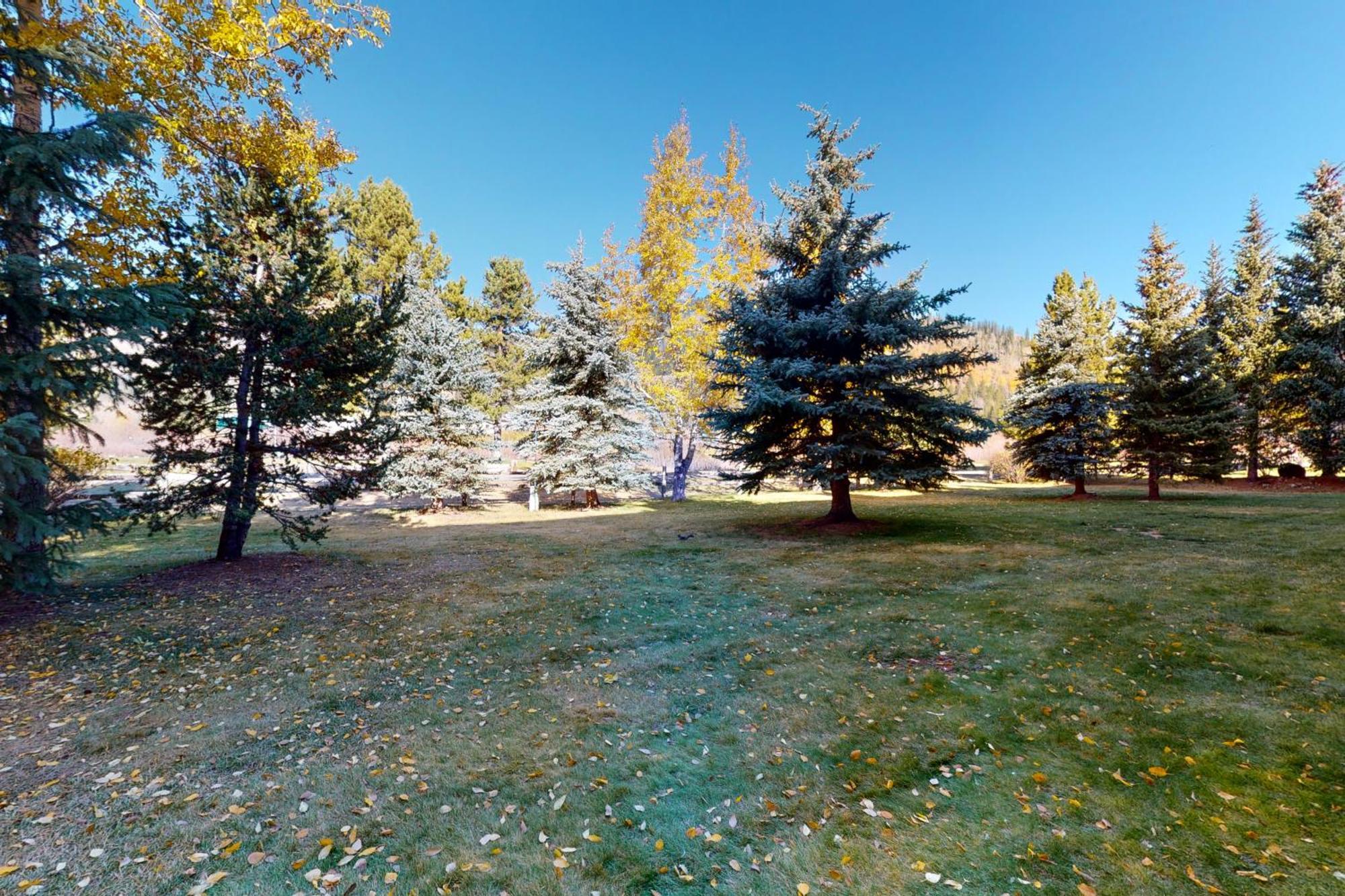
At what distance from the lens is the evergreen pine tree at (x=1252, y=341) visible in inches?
912

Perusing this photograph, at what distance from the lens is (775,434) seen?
1343cm

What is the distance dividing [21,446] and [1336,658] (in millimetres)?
12563

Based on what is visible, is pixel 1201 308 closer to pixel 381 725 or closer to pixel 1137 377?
pixel 1137 377

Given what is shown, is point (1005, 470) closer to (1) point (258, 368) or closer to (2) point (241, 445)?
(1) point (258, 368)

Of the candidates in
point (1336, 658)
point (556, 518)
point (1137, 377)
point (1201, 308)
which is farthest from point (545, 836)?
point (1201, 308)

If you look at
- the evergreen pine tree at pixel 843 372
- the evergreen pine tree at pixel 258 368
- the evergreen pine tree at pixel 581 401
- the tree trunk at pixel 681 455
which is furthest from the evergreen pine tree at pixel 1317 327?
the evergreen pine tree at pixel 258 368

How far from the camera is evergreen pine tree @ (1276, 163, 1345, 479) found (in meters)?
19.4

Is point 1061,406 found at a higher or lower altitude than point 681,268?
lower

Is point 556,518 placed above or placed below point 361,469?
below

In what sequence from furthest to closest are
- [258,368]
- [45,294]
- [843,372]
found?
[843,372], [258,368], [45,294]

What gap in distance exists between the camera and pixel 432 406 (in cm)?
1923

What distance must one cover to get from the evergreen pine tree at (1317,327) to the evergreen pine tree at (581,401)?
25.5 m

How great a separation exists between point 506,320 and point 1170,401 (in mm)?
30107

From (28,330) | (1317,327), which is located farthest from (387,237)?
(1317,327)
